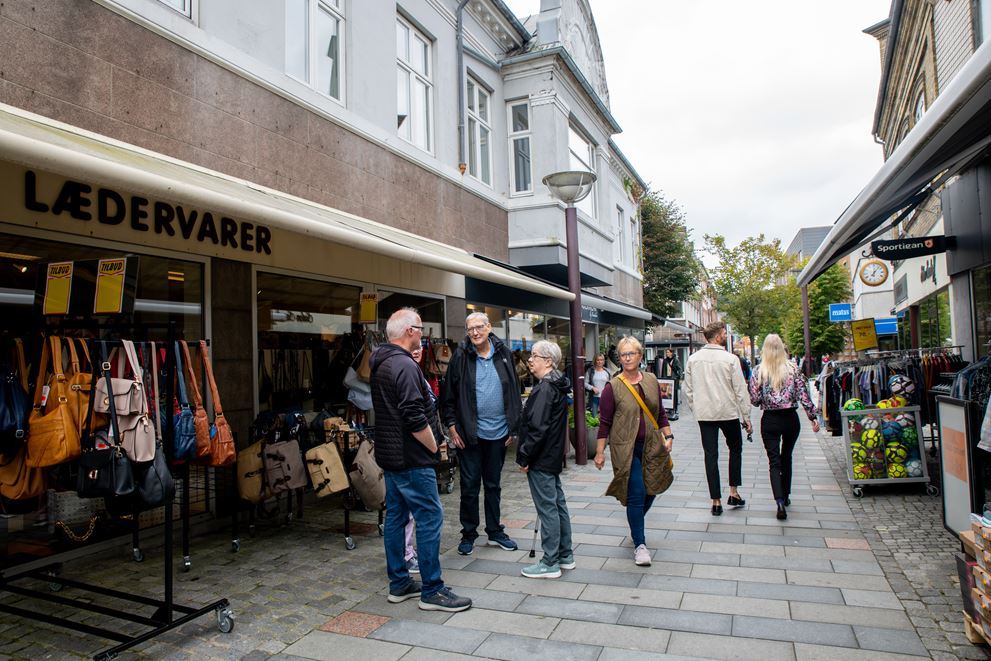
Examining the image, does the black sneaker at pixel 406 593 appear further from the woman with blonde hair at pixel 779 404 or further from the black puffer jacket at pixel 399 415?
the woman with blonde hair at pixel 779 404

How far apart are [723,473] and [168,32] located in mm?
7992

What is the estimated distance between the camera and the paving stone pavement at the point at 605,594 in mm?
3521

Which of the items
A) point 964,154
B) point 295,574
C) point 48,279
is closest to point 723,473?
point 964,154

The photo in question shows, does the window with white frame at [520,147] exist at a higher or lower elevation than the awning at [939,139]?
higher

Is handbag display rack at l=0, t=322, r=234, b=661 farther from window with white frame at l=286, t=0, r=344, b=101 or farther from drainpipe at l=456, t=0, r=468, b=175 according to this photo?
drainpipe at l=456, t=0, r=468, b=175

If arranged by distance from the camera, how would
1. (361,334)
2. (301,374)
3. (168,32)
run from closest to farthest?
1. (168,32)
2. (301,374)
3. (361,334)

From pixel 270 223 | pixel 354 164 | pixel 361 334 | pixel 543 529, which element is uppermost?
pixel 354 164

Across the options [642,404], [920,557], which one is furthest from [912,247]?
[642,404]

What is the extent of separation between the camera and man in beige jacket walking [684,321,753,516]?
6.09m

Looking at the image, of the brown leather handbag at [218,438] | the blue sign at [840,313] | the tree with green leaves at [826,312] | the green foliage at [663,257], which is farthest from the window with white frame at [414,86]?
the tree with green leaves at [826,312]

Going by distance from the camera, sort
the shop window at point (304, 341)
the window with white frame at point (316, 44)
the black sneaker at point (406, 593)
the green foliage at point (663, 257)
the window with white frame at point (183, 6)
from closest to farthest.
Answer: the black sneaker at point (406, 593) < the window with white frame at point (183, 6) < the shop window at point (304, 341) < the window with white frame at point (316, 44) < the green foliage at point (663, 257)

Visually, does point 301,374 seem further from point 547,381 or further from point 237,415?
point 547,381

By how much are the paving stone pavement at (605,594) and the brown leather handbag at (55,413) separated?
108 cm

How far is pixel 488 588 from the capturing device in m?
4.44
